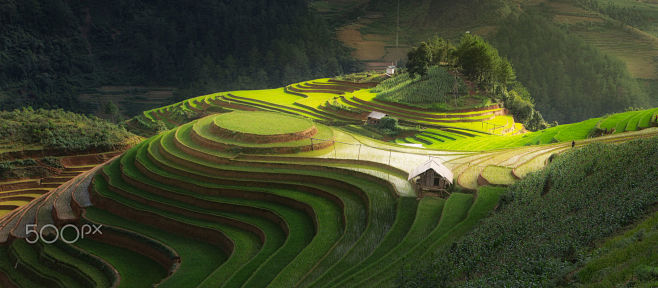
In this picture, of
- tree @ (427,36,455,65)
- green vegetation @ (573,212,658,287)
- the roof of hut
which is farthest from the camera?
tree @ (427,36,455,65)

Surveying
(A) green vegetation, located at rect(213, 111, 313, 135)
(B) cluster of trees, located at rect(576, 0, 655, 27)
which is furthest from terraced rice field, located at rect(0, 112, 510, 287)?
(B) cluster of trees, located at rect(576, 0, 655, 27)

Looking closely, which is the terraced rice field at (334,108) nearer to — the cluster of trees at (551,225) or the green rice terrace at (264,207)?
the green rice terrace at (264,207)

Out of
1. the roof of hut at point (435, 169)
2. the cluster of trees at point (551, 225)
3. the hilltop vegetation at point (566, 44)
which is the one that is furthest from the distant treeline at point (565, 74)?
the cluster of trees at point (551, 225)

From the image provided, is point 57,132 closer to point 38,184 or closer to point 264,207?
point 38,184

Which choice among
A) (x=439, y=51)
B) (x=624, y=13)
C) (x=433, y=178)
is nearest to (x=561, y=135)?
(x=433, y=178)

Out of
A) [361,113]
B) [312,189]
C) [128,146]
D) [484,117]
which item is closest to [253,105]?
[361,113]

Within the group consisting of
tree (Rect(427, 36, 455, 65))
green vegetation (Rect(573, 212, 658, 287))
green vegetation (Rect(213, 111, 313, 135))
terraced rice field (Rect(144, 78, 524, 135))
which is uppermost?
tree (Rect(427, 36, 455, 65))

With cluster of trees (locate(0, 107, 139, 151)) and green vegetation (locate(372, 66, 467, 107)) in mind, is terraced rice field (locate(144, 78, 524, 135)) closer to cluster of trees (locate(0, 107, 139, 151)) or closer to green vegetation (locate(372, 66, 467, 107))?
green vegetation (locate(372, 66, 467, 107))
